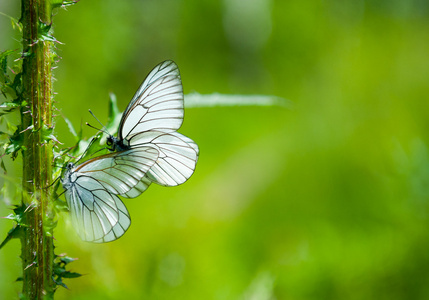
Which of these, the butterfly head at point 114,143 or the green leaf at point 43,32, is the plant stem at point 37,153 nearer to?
the green leaf at point 43,32

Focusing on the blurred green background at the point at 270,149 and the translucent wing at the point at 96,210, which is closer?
the translucent wing at the point at 96,210

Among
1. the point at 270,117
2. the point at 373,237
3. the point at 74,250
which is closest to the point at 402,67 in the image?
the point at 270,117

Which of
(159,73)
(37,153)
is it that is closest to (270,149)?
(159,73)

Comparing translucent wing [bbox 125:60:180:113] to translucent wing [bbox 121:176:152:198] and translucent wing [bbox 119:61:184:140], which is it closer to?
translucent wing [bbox 119:61:184:140]

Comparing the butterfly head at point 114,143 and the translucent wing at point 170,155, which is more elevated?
the translucent wing at point 170,155

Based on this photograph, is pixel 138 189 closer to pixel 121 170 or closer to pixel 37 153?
pixel 121 170

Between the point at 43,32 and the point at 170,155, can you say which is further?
the point at 170,155

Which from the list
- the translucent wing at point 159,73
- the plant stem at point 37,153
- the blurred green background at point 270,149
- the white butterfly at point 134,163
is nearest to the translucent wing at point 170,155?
the white butterfly at point 134,163
